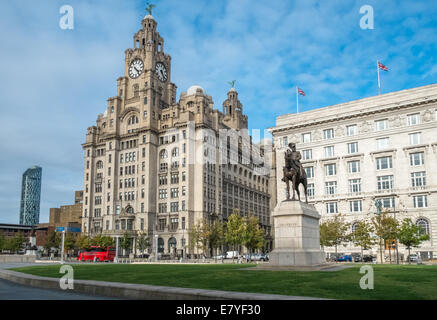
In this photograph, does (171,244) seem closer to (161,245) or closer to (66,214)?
(161,245)

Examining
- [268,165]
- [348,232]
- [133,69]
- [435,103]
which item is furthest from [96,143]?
[435,103]

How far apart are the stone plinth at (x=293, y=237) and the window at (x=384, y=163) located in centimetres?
4432

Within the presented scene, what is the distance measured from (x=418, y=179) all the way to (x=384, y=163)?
19.1ft

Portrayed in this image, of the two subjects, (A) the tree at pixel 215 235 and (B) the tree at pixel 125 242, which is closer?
(A) the tree at pixel 215 235

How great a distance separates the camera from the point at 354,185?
228ft

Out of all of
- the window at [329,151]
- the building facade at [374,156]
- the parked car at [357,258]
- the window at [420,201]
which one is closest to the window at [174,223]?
the building facade at [374,156]

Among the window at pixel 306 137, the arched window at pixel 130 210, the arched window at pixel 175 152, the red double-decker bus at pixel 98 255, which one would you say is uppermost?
the arched window at pixel 175 152

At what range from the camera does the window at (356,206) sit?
68.2 m

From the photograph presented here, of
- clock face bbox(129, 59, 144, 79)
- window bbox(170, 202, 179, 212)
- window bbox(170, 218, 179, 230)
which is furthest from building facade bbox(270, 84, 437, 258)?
clock face bbox(129, 59, 144, 79)

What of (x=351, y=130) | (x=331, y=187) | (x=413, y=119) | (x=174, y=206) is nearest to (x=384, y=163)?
(x=351, y=130)

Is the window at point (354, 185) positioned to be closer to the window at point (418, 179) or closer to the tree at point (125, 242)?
the window at point (418, 179)

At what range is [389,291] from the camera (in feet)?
48.4
